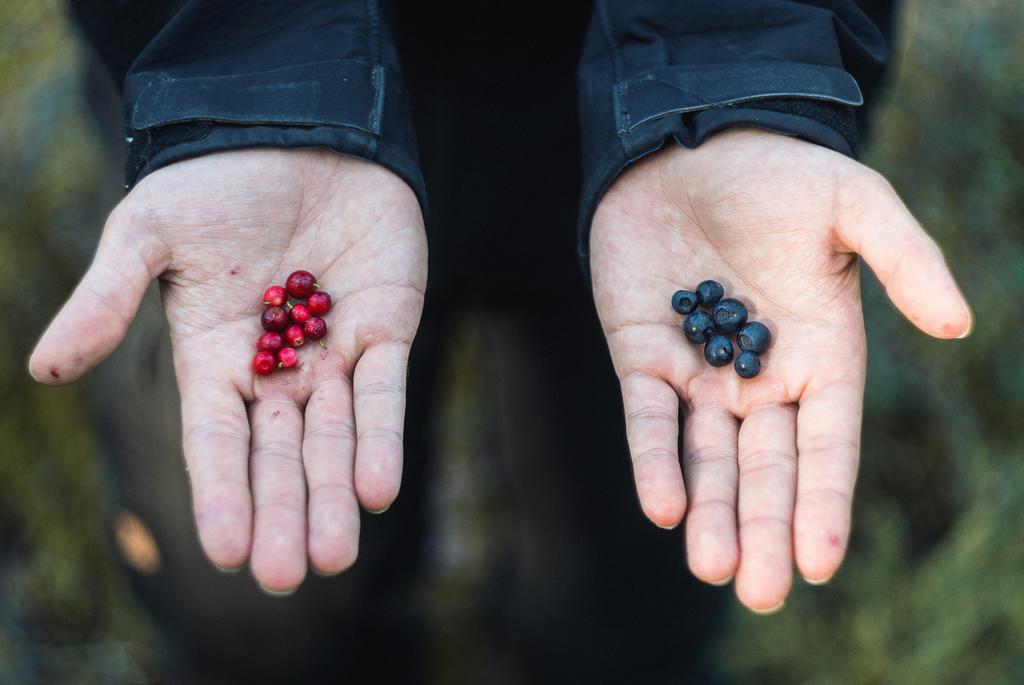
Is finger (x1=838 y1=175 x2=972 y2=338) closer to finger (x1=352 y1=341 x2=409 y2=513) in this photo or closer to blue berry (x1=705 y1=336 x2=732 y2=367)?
blue berry (x1=705 y1=336 x2=732 y2=367)

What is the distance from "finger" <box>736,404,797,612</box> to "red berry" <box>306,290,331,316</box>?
88 cm

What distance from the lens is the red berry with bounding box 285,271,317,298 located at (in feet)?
6.70

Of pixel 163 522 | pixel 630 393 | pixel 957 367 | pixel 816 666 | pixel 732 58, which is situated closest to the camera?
pixel 630 393

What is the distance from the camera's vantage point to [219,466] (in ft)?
5.65

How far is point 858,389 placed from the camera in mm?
1840

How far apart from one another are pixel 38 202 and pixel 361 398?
2.39 metres

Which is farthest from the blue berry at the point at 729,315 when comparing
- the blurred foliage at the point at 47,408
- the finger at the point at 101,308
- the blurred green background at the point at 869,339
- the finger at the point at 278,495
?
the blurred foliage at the point at 47,408

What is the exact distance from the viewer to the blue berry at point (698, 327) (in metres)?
2.02

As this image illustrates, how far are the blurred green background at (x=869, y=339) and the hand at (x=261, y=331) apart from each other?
160 centimetres

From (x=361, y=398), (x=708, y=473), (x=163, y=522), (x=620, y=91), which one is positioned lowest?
(x=163, y=522)

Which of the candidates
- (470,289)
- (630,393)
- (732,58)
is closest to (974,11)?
(732,58)

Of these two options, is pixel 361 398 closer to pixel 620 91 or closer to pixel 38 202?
pixel 620 91

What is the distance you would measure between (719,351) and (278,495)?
36.0 inches

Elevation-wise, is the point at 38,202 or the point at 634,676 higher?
the point at 38,202
